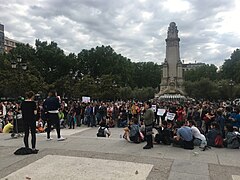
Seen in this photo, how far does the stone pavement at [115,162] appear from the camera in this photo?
6133mm

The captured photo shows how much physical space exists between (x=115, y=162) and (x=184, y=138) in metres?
3.32

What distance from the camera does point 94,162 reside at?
7.07 metres

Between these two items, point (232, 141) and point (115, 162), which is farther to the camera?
point (232, 141)

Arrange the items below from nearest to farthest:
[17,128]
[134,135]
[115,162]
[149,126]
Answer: [115,162] → [149,126] → [134,135] → [17,128]

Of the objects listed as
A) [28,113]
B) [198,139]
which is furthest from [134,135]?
[28,113]

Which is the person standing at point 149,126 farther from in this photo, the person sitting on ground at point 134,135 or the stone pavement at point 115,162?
the person sitting on ground at point 134,135

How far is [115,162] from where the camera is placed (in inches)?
280

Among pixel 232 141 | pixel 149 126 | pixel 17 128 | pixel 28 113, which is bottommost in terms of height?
pixel 232 141

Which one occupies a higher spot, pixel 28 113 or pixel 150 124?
pixel 28 113

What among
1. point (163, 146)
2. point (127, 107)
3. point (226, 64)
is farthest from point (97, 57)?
point (163, 146)

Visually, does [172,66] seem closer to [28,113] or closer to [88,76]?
[88,76]

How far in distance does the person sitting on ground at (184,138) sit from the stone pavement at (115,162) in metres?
0.30

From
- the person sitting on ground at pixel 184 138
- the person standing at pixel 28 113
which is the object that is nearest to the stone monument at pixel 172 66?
the person sitting on ground at pixel 184 138

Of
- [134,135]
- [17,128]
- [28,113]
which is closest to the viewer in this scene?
[28,113]
